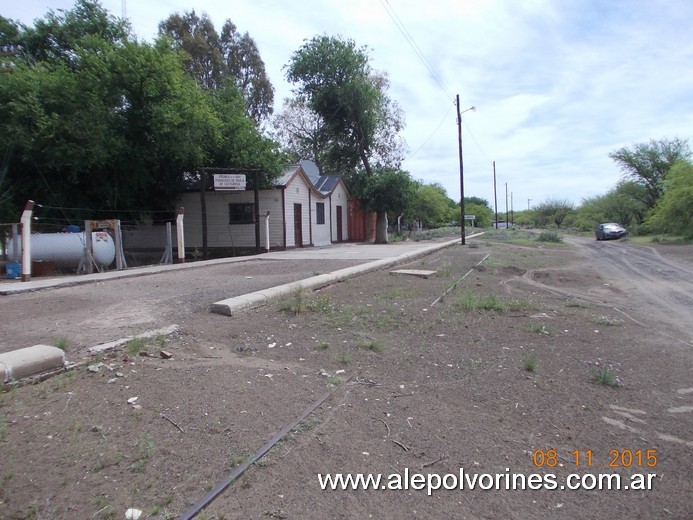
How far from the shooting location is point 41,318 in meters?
7.67

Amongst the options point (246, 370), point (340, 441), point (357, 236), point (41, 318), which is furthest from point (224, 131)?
point (340, 441)

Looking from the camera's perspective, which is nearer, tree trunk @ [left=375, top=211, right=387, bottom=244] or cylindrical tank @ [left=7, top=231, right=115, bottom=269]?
cylindrical tank @ [left=7, top=231, right=115, bottom=269]

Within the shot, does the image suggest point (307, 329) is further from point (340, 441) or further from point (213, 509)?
point (213, 509)

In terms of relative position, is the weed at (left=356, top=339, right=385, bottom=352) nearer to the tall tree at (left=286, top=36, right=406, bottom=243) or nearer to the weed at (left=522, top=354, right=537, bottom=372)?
the weed at (left=522, top=354, right=537, bottom=372)

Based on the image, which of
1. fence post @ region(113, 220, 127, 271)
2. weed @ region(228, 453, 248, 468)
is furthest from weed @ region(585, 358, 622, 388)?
fence post @ region(113, 220, 127, 271)

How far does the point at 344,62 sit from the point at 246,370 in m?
29.7

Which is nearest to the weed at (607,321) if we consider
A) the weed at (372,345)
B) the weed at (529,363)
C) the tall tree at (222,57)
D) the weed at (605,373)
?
the weed at (605,373)

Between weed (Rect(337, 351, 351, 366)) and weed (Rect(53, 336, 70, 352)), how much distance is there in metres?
3.18

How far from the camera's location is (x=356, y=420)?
425cm

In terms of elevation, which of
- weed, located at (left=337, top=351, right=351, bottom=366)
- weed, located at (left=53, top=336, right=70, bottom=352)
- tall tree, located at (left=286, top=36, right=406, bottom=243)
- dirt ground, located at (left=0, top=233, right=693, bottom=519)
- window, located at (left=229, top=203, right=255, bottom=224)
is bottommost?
dirt ground, located at (left=0, top=233, right=693, bottom=519)

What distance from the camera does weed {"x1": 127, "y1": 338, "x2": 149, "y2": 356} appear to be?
18.7ft

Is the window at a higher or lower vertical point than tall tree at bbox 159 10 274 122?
lower

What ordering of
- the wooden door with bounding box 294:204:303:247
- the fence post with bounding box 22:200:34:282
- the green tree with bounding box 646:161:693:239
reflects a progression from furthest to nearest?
1. the green tree with bounding box 646:161:693:239
2. the wooden door with bounding box 294:204:303:247
3. the fence post with bounding box 22:200:34:282

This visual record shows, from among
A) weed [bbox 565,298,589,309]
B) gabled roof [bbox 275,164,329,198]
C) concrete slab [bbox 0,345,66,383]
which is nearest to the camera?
concrete slab [bbox 0,345,66,383]
